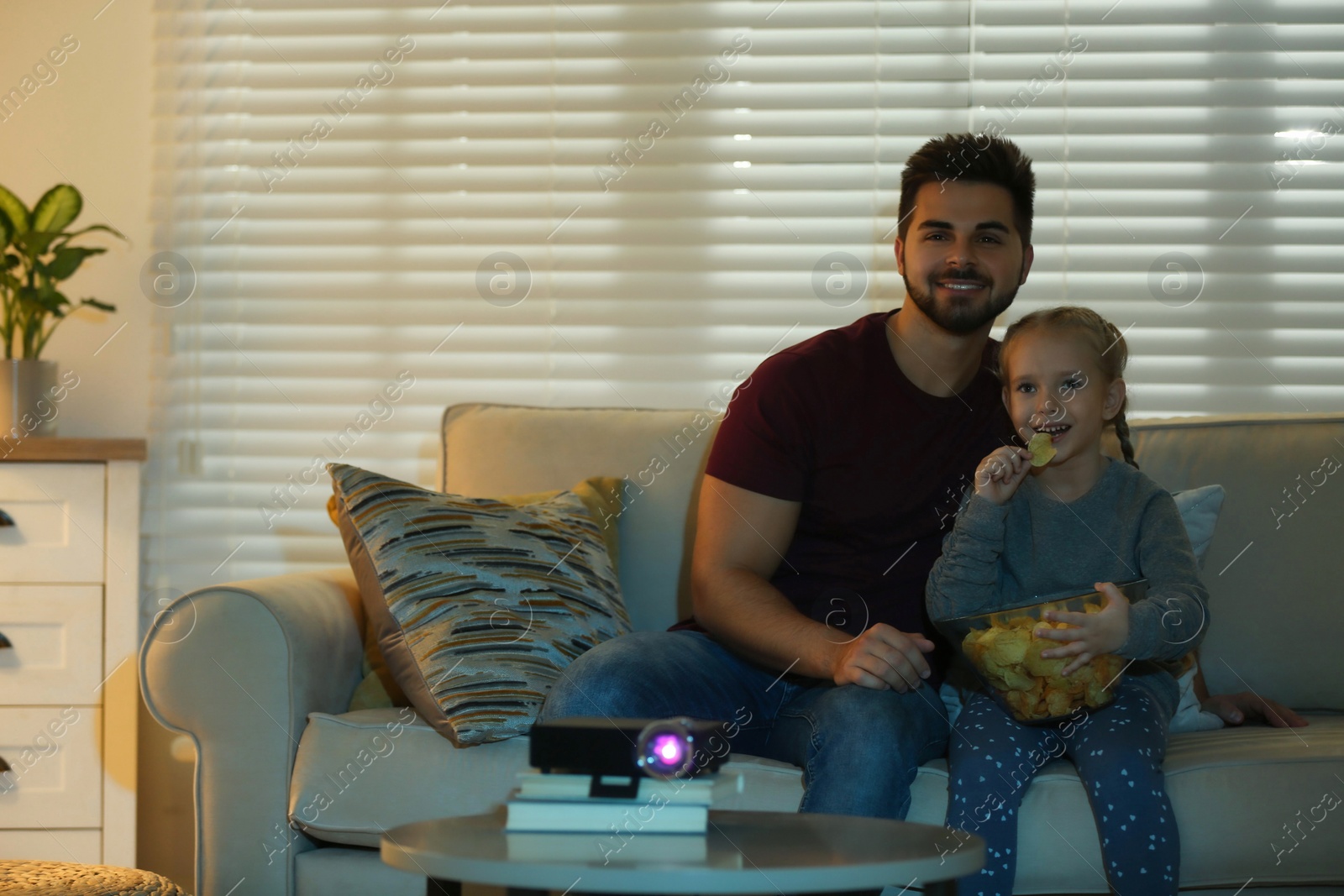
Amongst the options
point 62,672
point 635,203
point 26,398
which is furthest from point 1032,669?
point 26,398

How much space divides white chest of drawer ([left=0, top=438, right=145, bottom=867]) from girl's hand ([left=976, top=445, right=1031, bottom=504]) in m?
1.51

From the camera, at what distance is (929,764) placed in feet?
4.83

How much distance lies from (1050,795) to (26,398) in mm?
1978

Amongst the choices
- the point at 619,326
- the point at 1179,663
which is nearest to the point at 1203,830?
the point at 1179,663

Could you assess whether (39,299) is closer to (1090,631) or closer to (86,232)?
(86,232)

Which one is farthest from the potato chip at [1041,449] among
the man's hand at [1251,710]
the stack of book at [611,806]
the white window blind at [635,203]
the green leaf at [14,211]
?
the green leaf at [14,211]

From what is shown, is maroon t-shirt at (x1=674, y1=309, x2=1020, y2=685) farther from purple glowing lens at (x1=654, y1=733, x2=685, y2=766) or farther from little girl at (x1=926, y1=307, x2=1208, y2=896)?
purple glowing lens at (x1=654, y1=733, x2=685, y2=766)

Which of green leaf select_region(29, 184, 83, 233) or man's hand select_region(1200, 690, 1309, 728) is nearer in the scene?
man's hand select_region(1200, 690, 1309, 728)

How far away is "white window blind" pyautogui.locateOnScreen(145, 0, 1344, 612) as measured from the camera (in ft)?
7.70

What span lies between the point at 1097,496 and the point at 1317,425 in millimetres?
606

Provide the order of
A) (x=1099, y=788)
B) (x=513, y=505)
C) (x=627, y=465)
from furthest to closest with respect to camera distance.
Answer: (x=627, y=465), (x=513, y=505), (x=1099, y=788)

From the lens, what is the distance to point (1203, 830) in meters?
1.40

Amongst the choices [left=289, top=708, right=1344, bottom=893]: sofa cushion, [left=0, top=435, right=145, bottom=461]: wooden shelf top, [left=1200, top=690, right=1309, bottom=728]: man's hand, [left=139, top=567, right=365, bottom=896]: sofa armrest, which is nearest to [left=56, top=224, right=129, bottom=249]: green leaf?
[left=0, top=435, right=145, bottom=461]: wooden shelf top

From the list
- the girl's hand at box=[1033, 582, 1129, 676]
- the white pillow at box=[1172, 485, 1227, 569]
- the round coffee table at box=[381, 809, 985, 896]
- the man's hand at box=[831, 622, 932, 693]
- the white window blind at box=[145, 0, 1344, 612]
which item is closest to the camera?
the round coffee table at box=[381, 809, 985, 896]
